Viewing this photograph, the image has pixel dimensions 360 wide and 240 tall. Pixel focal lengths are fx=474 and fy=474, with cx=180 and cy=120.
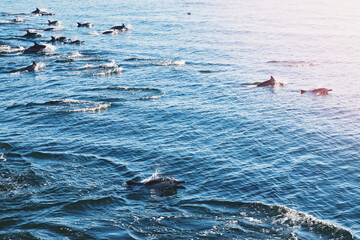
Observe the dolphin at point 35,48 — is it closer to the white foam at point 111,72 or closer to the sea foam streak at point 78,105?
the white foam at point 111,72

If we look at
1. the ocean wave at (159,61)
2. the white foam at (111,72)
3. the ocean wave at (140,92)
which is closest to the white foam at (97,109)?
the ocean wave at (140,92)

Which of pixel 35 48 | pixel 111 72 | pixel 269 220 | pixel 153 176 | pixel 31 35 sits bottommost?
pixel 269 220

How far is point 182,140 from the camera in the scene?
25.0 m

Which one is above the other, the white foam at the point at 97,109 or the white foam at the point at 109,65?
the white foam at the point at 109,65

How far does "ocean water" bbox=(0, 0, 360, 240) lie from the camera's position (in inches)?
674

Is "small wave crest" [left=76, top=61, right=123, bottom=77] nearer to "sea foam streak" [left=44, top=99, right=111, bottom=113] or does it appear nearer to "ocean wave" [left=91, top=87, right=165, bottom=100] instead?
"ocean wave" [left=91, top=87, right=165, bottom=100]

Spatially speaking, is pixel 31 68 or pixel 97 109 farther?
pixel 31 68

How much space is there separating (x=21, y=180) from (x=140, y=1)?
8756 cm

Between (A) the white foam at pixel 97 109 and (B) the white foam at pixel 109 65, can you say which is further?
→ (B) the white foam at pixel 109 65

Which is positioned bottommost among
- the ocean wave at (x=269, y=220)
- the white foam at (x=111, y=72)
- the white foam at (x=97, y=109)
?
the ocean wave at (x=269, y=220)

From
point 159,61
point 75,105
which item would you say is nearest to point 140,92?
point 75,105

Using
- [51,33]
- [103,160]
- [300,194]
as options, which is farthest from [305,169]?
[51,33]

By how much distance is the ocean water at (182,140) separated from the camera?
674 inches

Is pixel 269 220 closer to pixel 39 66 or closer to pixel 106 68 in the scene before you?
pixel 106 68
